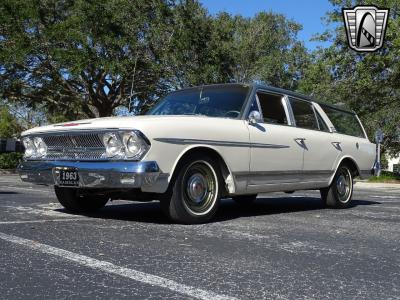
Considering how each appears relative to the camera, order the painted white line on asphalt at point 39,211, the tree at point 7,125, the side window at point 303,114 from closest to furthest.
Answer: the painted white line on asphalt at point 39,211, the side window at point 303,114, the tree at point 7,125

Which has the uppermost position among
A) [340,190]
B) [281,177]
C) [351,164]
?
[351,164]

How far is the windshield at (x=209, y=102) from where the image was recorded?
6.69 m

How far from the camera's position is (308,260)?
13.7 feet

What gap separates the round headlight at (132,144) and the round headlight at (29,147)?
4.77ft

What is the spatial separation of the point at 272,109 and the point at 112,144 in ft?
8.23

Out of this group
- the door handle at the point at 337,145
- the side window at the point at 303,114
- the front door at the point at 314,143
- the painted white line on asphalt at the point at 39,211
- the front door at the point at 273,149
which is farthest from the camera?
the door handle at the point at 337,145

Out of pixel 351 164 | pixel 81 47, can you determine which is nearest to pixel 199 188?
pixel 351 164

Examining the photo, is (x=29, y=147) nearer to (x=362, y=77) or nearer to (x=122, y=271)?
(x=122, y=271)

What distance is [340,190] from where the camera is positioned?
8391 mm

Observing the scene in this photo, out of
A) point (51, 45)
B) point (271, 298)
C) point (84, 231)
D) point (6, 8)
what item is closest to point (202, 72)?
point (51, 45)

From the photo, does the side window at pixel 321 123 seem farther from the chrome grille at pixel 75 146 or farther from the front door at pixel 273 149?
the chrome grille at pixel 75 146

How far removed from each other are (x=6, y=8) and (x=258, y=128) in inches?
854

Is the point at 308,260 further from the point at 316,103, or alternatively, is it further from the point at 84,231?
the point at 316,103

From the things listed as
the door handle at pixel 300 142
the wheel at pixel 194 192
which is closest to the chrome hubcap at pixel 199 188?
the wheel at pixel 194 192
